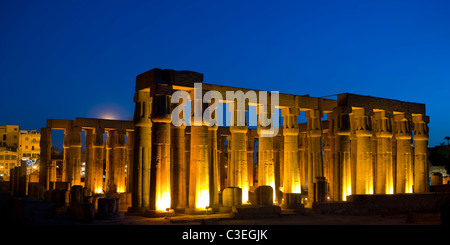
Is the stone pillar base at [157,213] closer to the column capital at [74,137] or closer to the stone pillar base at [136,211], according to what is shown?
the stone pillar base at [136,211]

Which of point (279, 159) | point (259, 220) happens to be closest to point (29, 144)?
point (279, 159)

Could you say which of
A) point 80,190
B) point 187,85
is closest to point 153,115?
point 187,85

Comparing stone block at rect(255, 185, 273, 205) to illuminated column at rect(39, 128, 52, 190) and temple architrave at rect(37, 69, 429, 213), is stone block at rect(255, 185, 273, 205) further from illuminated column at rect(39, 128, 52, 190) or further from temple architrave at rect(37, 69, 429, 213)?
illuminated column at rect(39, 128, 52, 190)

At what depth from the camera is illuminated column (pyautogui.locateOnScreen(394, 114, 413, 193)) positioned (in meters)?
27.8

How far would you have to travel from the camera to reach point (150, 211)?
18453 mm

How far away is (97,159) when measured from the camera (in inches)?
1266

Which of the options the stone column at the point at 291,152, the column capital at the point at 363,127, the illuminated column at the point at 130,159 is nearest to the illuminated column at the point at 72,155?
the illuminated column at the point at 130,159

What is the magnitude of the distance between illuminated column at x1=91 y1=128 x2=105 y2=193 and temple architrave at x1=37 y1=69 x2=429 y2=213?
75mm

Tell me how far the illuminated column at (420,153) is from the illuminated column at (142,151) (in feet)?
61.4

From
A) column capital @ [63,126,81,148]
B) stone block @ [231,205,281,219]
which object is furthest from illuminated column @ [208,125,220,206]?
column capital @ [63,126,81,148]

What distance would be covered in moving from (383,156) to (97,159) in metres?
20.1

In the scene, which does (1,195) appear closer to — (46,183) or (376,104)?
(46,183)

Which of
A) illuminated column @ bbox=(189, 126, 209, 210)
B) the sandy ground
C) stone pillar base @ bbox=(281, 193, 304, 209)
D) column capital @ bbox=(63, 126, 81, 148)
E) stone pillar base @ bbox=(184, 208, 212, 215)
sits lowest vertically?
the sandy ground

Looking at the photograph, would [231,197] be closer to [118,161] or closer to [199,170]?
[199,170]
